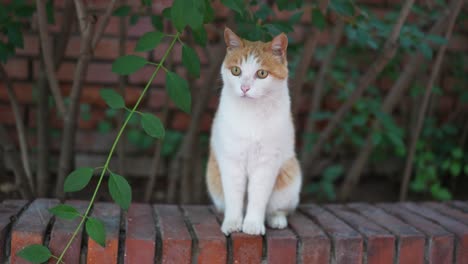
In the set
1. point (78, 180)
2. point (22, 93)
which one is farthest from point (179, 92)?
point (22, 93)

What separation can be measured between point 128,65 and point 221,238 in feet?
1.71

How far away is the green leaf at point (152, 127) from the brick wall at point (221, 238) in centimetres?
30

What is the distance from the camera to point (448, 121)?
260 centimetres

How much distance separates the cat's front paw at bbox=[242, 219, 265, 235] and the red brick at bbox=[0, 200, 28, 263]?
63 cm

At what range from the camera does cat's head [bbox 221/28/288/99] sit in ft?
4.57

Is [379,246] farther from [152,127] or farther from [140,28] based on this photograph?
[140,28]

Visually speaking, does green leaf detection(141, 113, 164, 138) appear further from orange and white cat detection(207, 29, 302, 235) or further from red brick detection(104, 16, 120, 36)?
red brick detection(104, 16, 120, 36)

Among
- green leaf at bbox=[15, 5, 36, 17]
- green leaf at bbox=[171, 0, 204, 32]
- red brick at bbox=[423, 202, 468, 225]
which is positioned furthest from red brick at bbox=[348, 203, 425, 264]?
green leaf at bbox=[15, 5, 36, 17]

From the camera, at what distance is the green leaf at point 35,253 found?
1.19m

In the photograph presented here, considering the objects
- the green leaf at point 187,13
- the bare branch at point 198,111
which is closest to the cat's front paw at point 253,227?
the green leaf at point 187,13

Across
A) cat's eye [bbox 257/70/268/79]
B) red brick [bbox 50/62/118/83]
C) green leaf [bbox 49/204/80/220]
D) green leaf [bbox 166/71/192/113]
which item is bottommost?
green leaf [bbox 49/204/80/220]

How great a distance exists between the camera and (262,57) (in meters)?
1.43

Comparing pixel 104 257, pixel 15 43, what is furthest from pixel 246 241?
pixel 15 43

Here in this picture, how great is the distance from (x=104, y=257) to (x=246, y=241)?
1.23 feet
